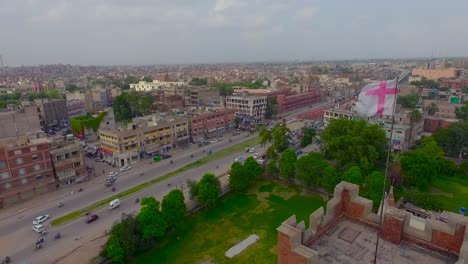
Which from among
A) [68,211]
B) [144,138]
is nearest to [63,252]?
[68,211]

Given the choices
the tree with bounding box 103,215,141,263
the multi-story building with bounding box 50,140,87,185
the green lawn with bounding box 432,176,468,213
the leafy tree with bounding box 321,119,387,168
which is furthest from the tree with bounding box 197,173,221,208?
the green lawn with bounding box 432,176,468,213

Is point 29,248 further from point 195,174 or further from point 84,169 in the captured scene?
point 195,174

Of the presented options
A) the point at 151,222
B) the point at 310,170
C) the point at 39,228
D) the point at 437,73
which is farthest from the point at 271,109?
the point at 437,73

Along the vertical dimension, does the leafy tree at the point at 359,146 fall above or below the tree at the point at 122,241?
above

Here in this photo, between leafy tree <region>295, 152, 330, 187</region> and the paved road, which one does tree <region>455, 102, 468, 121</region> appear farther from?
the paved road

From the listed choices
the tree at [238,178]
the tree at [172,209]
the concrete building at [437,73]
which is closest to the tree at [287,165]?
the tree at [238,178]

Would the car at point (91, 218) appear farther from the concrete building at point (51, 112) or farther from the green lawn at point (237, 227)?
the concrete building at point (51, 112)
